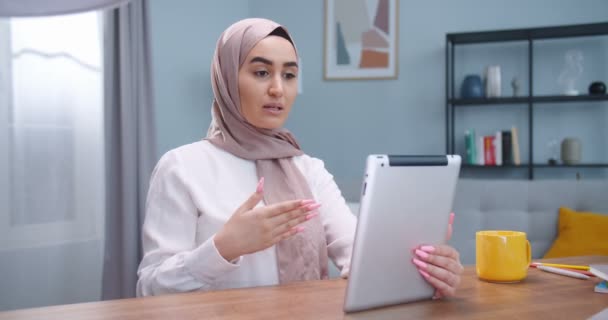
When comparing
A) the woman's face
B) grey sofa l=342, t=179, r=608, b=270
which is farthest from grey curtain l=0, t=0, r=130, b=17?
grey sofa l=342, t=179, r=608, b=270

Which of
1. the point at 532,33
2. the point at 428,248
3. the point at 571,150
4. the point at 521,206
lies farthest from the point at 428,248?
the point at 532,33

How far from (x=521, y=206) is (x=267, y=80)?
6.68 feet

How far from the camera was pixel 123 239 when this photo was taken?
2533 millimetres

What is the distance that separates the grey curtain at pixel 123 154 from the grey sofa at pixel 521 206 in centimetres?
115

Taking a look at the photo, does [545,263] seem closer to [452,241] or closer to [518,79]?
[452,241]

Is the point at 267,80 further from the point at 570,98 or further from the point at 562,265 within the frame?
the point at 570,98

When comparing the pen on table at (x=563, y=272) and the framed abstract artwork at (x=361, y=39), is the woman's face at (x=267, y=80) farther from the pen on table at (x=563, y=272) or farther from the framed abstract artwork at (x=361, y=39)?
the framed abstract artwork at (x=361, y=39)

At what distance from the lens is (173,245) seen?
112 cm

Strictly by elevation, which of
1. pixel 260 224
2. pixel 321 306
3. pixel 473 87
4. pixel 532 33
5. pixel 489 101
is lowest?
pixel 321 306

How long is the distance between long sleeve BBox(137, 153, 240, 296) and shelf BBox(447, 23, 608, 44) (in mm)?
2930

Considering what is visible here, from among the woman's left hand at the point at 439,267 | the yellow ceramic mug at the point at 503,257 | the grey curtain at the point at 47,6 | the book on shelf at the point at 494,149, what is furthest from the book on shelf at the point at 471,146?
the grey curtain at the point at 47,6

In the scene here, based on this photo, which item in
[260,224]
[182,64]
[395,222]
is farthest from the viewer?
[182,64]

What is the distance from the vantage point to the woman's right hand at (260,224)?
89 centimetres

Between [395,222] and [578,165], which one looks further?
[578,165]
